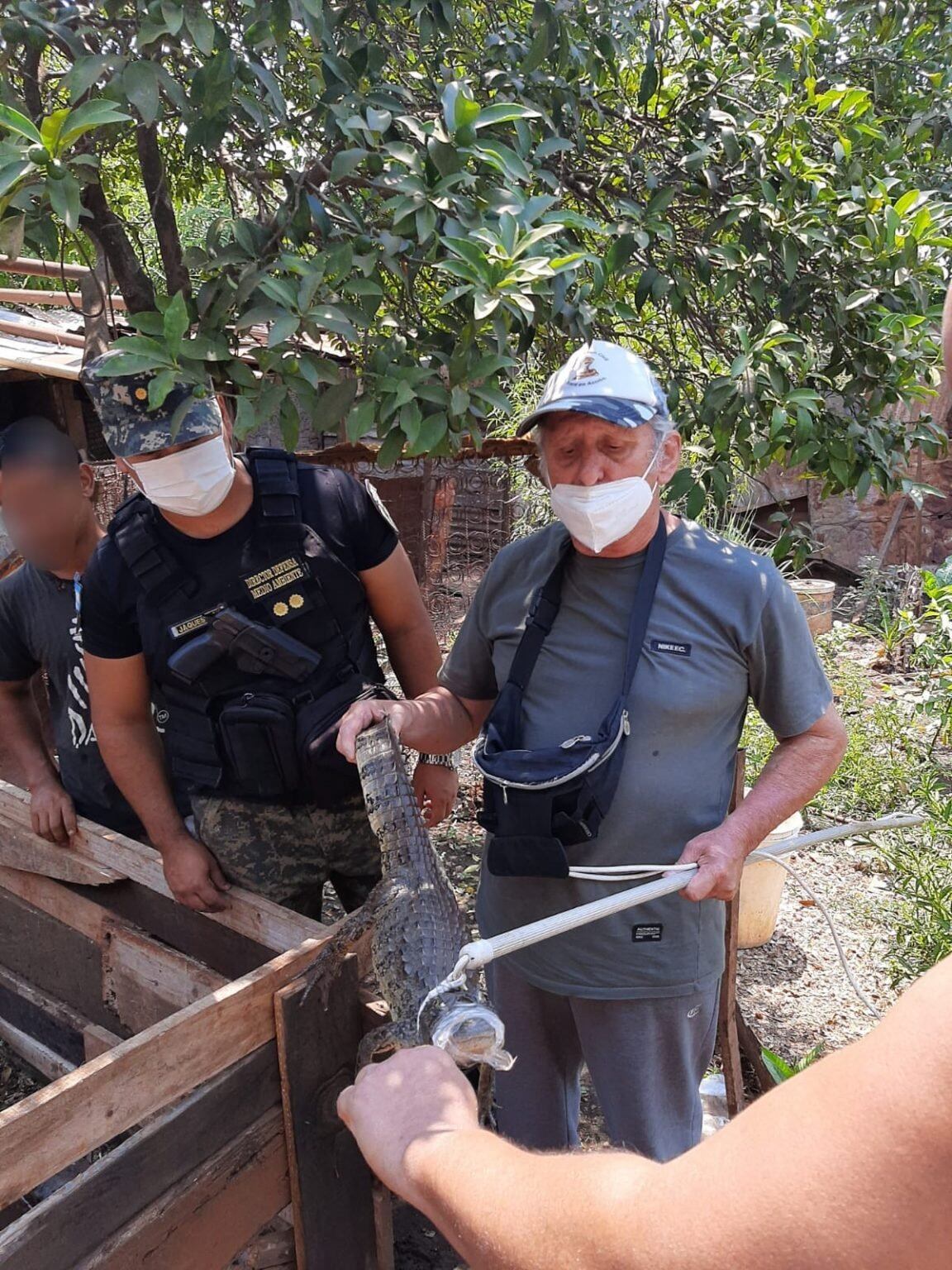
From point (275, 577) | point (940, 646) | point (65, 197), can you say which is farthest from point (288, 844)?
point (940, 646)

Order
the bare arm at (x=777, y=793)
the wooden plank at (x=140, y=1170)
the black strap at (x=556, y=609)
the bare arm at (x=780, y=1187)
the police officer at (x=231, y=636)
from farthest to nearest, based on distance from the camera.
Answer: the police officer at (x=231, y=636) < the black strap at (x=556, y=609) < the bare arm at (x=777, y=793) < the wooden plank at (x=140, y=1170) < the bare arm at (x=780, y=1187)

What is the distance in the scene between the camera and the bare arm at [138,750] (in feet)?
7.73

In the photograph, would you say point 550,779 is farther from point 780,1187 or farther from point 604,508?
point 780,1187

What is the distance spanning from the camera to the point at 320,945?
185 centimetres

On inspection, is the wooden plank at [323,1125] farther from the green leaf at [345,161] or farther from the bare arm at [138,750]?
the green leaf at [345,161]

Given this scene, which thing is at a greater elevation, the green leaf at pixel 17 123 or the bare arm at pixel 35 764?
the green leaf at pixel 17 123

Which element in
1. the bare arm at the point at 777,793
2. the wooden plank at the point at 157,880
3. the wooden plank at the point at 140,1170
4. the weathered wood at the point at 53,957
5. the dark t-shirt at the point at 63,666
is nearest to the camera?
the wooden plank at the point at 140,1170

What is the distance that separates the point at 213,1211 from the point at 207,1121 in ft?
0.56

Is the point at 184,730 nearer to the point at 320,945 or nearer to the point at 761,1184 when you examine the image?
the point at 320,945

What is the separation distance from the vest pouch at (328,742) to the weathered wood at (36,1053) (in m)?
1.27

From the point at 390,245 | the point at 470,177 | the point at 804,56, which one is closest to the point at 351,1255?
the point at 390,245

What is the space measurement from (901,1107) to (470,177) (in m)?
1.72

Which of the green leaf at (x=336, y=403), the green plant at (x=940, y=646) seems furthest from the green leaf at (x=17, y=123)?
the green plant at (x=940, y=646)

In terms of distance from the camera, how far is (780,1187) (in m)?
0.69
